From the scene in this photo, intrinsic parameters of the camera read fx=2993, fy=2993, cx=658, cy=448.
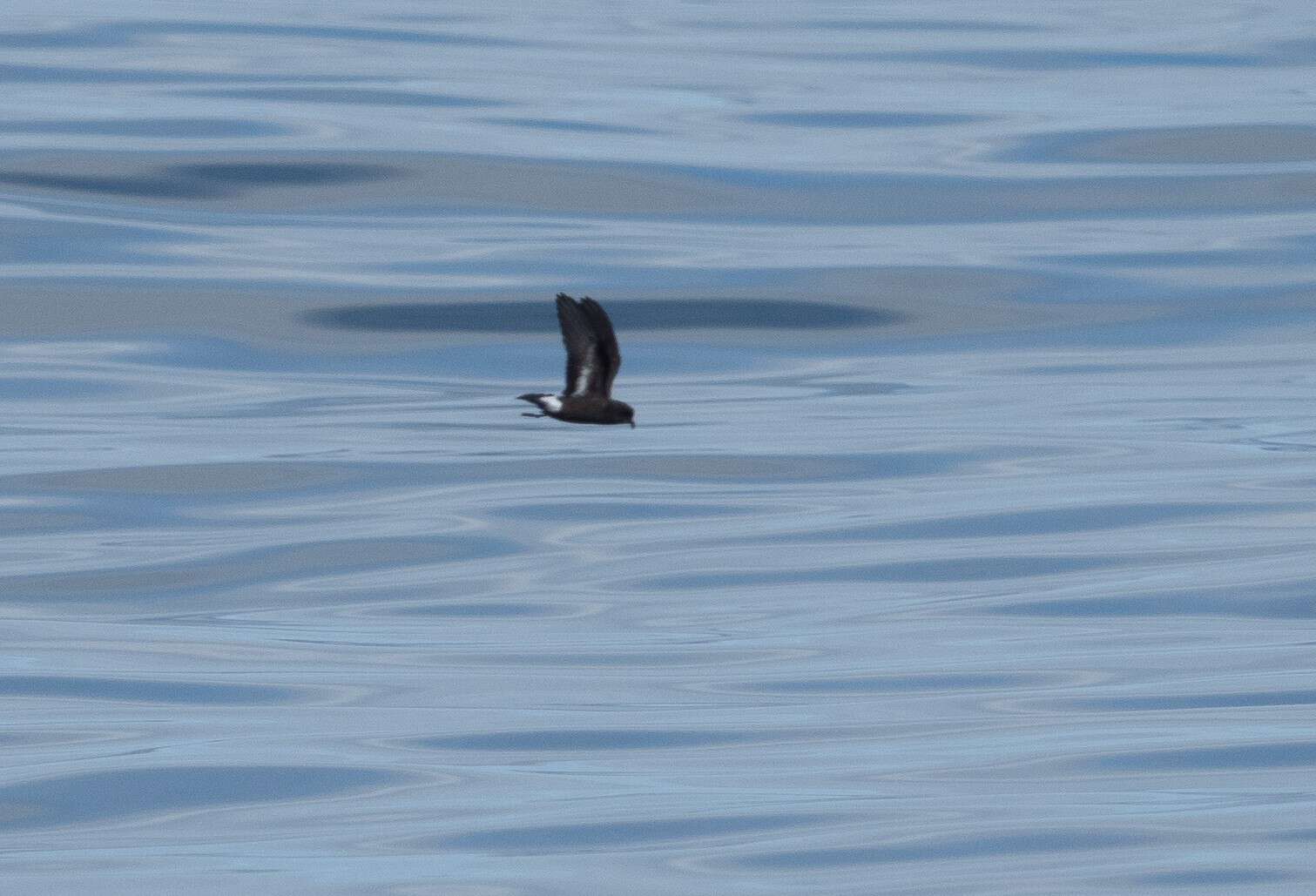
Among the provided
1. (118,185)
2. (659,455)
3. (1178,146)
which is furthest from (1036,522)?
(1178,146)

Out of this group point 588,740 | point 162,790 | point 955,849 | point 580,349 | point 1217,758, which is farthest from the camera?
point 580,349

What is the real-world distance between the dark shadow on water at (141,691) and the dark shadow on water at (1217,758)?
143 inches

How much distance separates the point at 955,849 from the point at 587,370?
5196 mm

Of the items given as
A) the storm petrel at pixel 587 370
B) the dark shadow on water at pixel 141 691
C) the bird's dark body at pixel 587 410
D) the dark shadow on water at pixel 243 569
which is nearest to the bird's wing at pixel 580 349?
the storm petrel at pixel 587 370

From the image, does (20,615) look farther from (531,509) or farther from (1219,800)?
(1219,800)

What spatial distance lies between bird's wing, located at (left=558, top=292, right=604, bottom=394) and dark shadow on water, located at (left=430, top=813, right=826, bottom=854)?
14.5 feet

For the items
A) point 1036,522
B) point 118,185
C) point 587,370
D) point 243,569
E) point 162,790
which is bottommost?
point 162,790

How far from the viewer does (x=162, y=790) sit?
11.0 meters

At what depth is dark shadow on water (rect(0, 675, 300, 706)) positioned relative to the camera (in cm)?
1279

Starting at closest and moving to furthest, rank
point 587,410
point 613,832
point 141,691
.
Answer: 1. point 613,832
2. point 141,691
3. point 587,410

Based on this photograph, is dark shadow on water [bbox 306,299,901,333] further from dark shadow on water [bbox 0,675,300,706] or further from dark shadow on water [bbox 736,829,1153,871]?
dark shadow on water [bbox 736,829,1153,871]

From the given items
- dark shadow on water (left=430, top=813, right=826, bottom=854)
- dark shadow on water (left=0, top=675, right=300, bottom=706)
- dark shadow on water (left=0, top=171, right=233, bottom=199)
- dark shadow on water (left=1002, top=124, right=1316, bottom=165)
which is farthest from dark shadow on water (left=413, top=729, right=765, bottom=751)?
dark shadow on water (left=1002, top=124, right=1316, bottom=165)

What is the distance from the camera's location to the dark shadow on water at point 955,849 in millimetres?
9727

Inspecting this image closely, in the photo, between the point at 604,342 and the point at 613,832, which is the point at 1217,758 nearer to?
the point at 613,832
